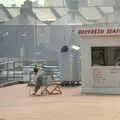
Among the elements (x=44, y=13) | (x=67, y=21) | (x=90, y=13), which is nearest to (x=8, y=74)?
(x=67, y=21)

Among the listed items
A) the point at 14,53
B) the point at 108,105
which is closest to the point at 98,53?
the point at 108,105

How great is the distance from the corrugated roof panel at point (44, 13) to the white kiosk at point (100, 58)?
77.8m

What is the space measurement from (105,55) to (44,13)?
80.2 metres

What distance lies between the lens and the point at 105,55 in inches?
838

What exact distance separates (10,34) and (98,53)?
67.8m

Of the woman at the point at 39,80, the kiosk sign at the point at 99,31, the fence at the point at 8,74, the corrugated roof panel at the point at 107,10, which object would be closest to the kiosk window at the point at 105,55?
the kiosk sign at the point at 99,31

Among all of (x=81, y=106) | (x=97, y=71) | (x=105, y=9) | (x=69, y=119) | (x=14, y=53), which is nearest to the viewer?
(x=69, y=119)

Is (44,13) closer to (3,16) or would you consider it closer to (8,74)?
(3,16)

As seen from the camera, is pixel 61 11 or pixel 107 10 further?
pixel 61 11

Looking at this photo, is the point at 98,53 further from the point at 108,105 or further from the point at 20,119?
the point at 20,119

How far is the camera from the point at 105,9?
317ft

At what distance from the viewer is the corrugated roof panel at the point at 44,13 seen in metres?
98.9

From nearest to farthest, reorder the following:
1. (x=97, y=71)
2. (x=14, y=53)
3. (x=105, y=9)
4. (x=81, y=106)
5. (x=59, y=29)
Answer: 1. (x=81, y=106)
2. (x=97, y=71)
3. (x=14, y=53)
4. (x=59, y=29)
5. (x=105, y=9)

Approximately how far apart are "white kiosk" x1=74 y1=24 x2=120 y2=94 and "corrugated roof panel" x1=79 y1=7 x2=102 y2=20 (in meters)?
75.3
